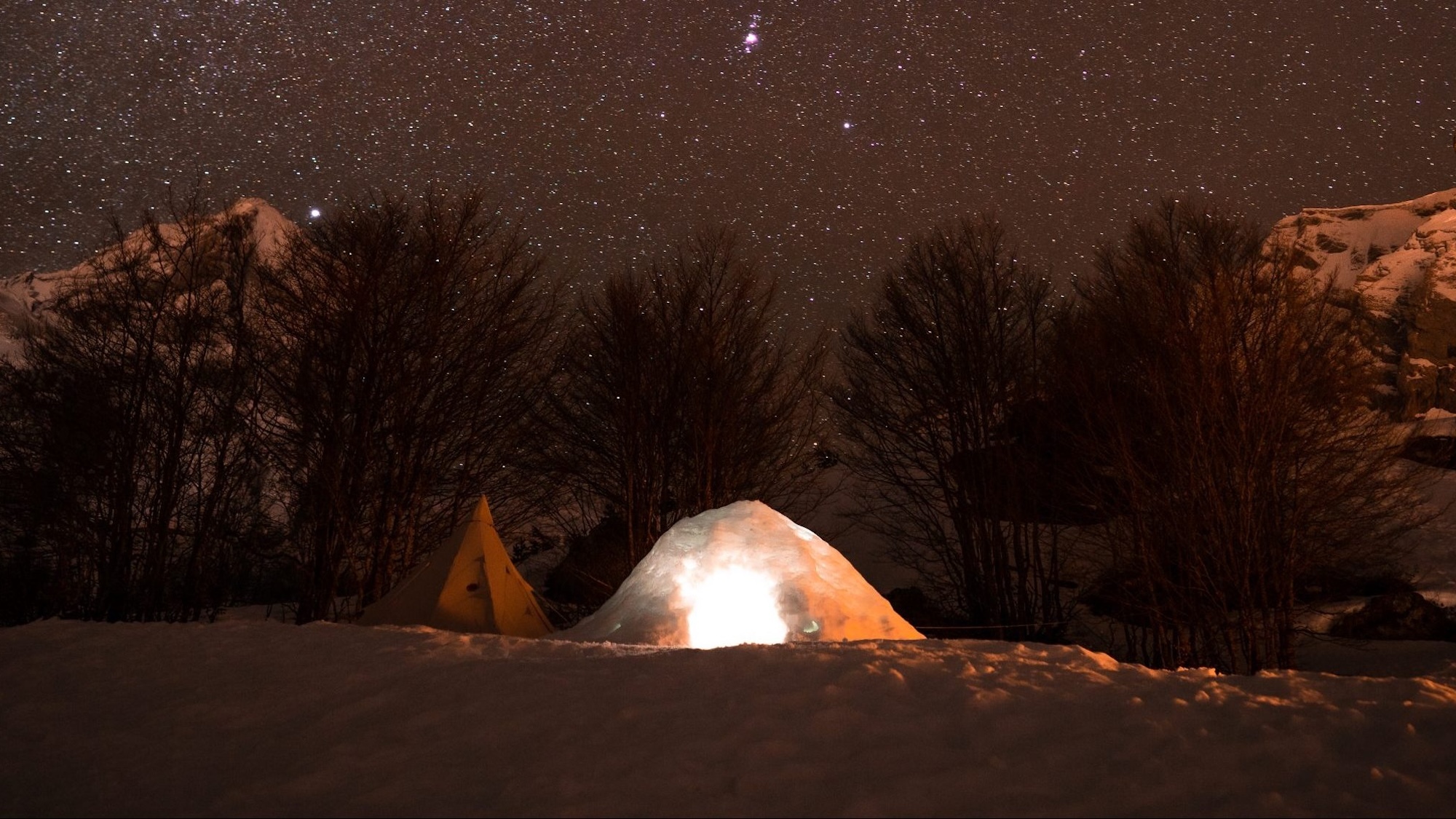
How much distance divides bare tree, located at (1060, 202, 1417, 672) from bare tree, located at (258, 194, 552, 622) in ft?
35.8

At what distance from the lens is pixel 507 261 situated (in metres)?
18.0

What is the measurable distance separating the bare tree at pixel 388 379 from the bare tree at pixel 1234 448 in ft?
35.8

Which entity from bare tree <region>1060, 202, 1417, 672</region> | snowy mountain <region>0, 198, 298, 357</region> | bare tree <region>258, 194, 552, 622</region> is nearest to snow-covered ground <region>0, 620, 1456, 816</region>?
bare tree <region>1060, 202, 1417, 672</region>

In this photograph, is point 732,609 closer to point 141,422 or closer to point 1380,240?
point 141,422

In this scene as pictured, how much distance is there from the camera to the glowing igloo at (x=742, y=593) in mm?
8727

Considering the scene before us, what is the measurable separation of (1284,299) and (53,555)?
23321 millimetres

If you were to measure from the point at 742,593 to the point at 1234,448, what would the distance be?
783 centimetres

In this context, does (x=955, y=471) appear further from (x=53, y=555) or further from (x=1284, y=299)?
(x=53, y=555)

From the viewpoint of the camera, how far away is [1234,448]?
12453 millimetres

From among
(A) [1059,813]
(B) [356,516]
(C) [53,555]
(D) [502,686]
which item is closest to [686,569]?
(D) [502,686]

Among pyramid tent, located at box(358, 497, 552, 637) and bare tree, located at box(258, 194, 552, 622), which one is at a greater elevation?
bare tree, located at box(258, 194, 552, 622)

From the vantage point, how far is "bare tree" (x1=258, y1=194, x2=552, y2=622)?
15906mm

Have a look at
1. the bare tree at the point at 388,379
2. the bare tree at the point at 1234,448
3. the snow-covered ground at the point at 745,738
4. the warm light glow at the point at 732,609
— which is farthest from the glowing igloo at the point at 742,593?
the bare tree at the point at 388,379

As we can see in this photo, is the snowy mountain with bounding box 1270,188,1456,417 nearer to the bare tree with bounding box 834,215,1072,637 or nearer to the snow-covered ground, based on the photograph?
the bare tree with bounding box 834,215,1072,637
